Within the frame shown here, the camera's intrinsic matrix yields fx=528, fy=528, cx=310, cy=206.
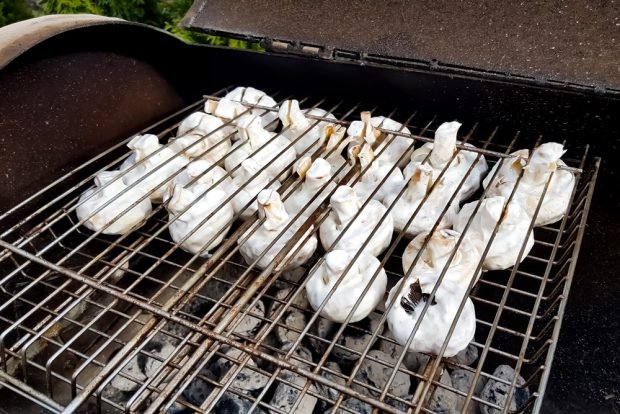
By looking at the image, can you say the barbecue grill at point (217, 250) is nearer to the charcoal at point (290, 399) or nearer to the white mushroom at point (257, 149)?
the charcoal at point (290, 399)

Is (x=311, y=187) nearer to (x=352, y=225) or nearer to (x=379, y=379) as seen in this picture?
(x=352, y=225)

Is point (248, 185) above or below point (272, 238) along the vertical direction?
above

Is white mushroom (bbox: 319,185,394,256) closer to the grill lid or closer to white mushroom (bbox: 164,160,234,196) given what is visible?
white mushroom (bbox: 164,160,234,196)

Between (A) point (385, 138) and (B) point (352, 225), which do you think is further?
(A) point (385, 138)

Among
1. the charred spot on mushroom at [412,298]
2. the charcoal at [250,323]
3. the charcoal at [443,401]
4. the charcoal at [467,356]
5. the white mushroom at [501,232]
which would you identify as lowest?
the charcoal at [250,323]

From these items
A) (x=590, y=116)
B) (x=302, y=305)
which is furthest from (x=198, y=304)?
(x=590, y=116)

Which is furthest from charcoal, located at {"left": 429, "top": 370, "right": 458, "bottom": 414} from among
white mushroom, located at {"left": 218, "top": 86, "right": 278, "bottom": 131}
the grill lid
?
white mushroom, located at {"left": 218, "top": 86, "right": 278, "bottom": 131}

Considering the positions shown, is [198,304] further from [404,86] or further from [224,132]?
[404,86]

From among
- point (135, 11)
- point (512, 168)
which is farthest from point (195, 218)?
point (135, 11)

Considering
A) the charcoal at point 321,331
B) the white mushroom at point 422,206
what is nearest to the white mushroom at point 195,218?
the charcoal at point 321,331
